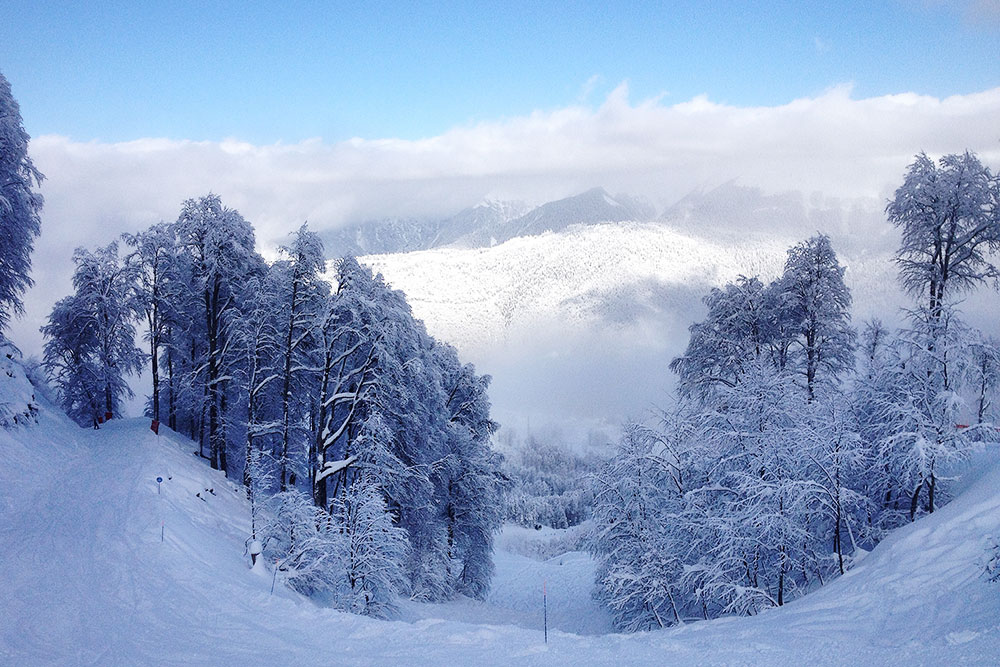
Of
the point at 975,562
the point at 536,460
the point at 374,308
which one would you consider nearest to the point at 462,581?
the point at 374,308

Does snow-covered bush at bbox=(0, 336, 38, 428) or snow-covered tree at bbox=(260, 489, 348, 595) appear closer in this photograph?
snow-covered tree at bbox=(260, 489, 348, 595)

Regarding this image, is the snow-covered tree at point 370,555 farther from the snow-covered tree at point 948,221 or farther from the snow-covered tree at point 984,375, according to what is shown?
the snow-covered tree at point 948,221

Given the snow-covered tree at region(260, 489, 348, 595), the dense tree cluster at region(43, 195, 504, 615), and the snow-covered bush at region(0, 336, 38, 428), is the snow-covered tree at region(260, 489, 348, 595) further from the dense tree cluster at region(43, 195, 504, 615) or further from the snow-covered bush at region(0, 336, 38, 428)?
the snow-covered bush at region(0, 336, 38, 428)

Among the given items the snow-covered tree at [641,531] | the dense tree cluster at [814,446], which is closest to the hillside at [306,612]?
the dense tree cluster at [814,446]

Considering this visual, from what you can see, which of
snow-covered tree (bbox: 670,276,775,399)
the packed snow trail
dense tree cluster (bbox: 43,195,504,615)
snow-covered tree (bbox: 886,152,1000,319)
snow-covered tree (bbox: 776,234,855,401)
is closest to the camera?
the packed snow trail

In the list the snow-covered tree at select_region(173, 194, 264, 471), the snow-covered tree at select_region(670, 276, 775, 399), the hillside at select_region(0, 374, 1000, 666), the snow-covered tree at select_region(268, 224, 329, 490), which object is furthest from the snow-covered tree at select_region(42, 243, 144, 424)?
the snow-covered tree at select_region(670, 276, 775, 399)

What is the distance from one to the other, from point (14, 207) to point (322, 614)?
57.2 ft

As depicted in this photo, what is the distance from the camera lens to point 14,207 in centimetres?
1838

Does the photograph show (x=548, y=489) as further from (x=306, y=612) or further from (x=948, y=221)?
(x=306, y=612)

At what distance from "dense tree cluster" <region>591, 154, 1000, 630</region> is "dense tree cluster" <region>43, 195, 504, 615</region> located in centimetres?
745

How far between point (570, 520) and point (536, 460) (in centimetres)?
6541

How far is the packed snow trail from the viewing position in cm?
818

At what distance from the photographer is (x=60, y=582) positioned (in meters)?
11.0

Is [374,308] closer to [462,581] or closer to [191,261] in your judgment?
[191,261]
